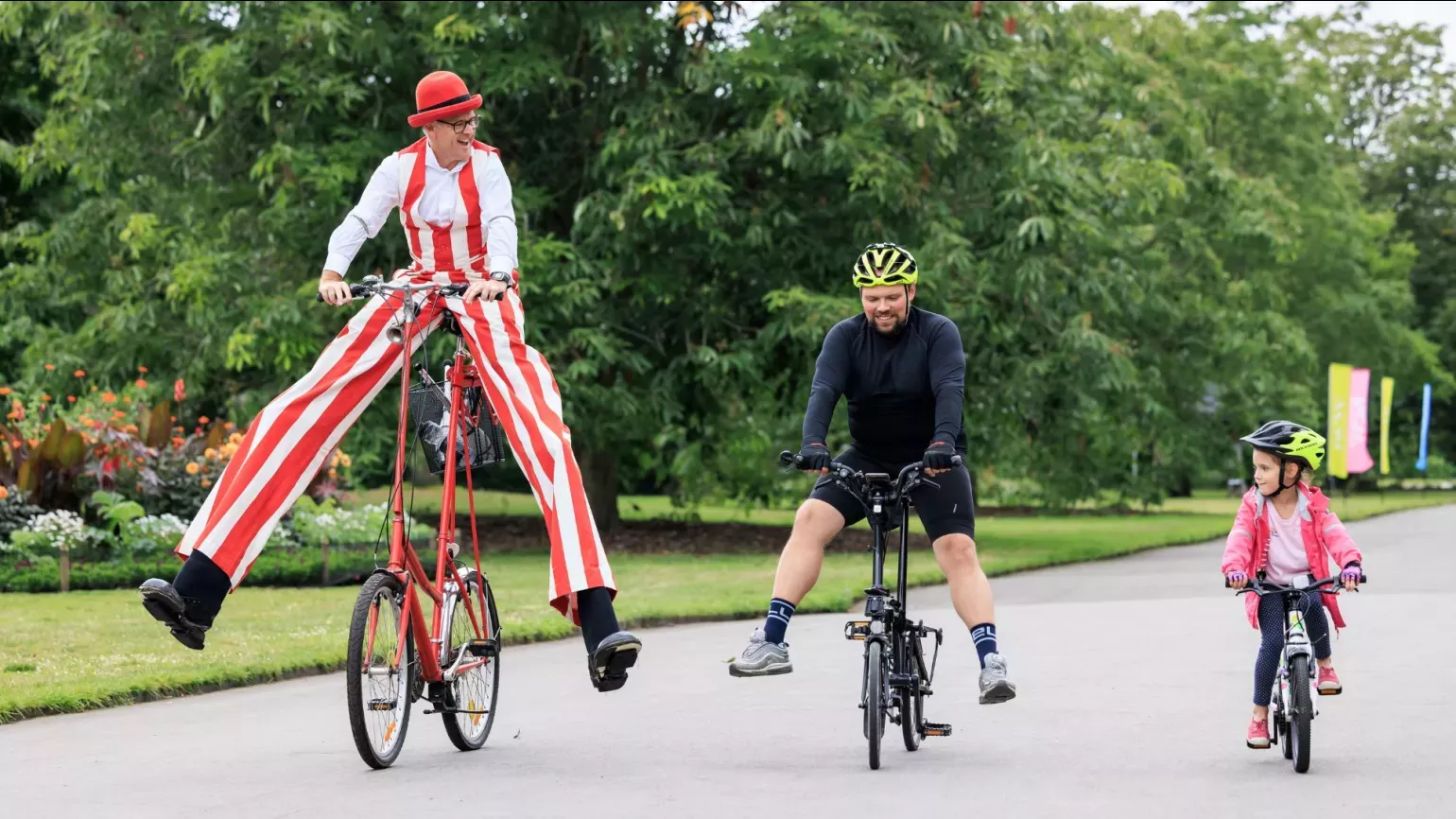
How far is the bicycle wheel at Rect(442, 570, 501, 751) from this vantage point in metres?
7.75

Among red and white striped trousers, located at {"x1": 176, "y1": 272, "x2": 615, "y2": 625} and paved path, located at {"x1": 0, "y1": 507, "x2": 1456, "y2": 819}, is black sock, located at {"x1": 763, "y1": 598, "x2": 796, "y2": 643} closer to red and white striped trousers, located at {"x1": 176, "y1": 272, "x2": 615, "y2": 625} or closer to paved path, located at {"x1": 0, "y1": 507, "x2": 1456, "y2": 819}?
paved path, located at {"x1": 0, "y1": 507, "x2": 1456, "y2": 819}

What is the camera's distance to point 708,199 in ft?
69.7

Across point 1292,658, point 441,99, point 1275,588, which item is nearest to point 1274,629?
point 1275,588

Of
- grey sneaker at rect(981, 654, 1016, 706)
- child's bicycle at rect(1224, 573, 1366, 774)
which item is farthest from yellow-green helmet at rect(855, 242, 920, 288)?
child's bicycle at rect(1224, 573, 1366, 774)

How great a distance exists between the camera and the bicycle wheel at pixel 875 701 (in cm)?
736

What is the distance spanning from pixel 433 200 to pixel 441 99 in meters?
0.37

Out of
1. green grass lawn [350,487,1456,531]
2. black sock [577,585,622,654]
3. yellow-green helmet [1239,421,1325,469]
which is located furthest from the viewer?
green grass lawn [350,487,1456,531]

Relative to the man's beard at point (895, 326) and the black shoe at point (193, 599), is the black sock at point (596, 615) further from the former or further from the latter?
the man's beard at point (895, 326)

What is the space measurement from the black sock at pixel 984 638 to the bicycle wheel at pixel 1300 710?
3.62 feet

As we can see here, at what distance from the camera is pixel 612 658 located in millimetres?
7184

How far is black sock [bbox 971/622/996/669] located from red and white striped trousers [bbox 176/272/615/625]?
1481mm

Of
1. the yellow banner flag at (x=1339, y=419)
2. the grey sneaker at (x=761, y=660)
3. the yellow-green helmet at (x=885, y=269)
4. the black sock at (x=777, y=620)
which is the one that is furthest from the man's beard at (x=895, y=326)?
the yellow banner flag at (x=1339, y=419)

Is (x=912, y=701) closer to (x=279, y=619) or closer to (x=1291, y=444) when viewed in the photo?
→ (x=1291, y=444)

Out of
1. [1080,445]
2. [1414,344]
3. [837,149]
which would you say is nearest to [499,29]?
[837,149]
